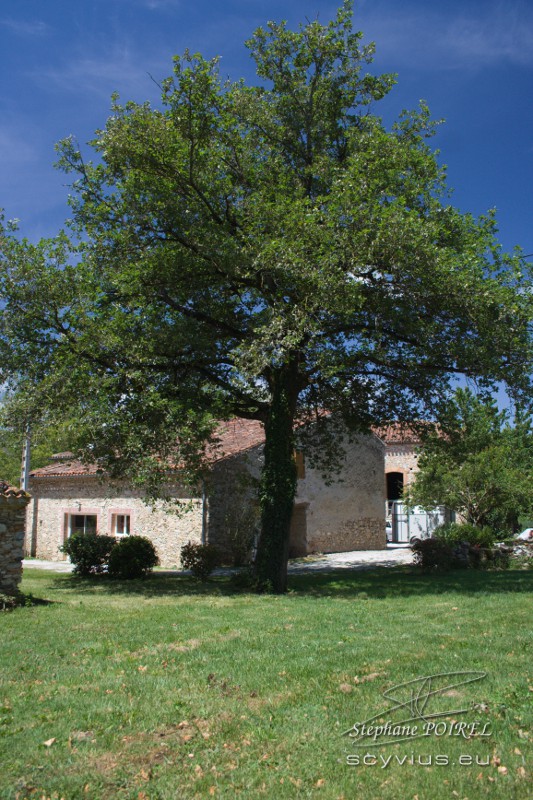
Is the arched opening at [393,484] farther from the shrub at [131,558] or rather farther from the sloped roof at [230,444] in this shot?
the shrub at [131,558]

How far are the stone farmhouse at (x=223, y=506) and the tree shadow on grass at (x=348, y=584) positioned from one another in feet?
7.45

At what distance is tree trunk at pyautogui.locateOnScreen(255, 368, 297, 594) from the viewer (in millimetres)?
14109

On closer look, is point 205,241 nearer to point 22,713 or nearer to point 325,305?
point 325,305

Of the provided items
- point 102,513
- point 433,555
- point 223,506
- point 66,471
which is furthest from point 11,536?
point 66,471

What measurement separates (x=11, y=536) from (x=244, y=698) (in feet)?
23.8

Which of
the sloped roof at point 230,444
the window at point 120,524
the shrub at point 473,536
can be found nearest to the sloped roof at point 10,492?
the sloped roof at point 230,444

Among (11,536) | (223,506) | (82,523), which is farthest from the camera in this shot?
(82,523)

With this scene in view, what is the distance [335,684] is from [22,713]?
9.25 feet

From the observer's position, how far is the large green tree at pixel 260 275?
1242 cm

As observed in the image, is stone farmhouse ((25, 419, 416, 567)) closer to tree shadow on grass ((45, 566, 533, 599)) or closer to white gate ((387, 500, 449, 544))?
tree shadow on grass ((45, 566, 533, 599))

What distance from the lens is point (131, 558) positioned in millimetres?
17047

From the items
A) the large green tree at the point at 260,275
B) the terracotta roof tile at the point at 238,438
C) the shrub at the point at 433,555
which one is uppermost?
the large green tree at the point at 260,275

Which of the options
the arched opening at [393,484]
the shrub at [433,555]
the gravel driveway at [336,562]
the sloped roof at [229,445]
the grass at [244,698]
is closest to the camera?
the grass at [244,698]

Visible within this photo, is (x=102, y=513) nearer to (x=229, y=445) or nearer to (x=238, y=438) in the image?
(x=229, y=445)
